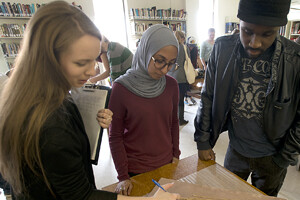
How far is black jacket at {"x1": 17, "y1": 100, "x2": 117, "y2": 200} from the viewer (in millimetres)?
411

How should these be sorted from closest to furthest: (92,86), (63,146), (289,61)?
(63,146) < (92,86) < (289,61)

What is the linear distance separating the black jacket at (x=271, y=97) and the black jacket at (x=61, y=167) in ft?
2.16

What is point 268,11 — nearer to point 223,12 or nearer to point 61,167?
point 61,167

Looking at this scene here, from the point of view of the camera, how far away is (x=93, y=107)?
0.65 meters

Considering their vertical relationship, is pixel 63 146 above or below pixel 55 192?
above

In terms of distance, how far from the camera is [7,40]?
401 cm

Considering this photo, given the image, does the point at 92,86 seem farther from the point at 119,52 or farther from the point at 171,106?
the point at 119,52

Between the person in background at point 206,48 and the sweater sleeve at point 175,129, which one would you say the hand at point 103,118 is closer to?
the sweater sleeve at point 175,129

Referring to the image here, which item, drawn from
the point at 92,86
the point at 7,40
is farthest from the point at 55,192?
the point at 7,40

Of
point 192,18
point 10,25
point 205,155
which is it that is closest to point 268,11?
point 205,155

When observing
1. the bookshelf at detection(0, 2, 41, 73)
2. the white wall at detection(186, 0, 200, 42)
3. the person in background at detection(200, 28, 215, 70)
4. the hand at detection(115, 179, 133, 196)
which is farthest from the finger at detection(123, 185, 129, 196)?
the white wall at detection(186, 0, 200, 42)

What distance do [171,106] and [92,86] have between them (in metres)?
0.45

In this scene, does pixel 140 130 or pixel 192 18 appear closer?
pixel 140 130

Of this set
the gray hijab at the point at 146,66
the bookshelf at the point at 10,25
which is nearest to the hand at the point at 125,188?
the gray hijab at the point at 146,66
